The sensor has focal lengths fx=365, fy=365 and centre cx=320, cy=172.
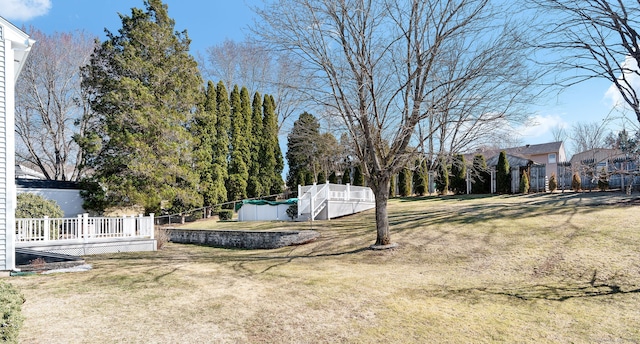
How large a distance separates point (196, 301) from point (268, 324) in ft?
5.07

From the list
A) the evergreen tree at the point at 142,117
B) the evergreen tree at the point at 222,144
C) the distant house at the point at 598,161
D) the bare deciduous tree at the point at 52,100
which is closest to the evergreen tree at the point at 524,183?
the distant house at the point at 598,161

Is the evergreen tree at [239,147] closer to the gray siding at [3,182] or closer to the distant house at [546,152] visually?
the gray siding at [3,182]

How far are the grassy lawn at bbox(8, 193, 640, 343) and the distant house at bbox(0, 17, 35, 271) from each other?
142 cm

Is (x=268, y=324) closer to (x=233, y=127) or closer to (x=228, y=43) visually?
(x=233, y=127)

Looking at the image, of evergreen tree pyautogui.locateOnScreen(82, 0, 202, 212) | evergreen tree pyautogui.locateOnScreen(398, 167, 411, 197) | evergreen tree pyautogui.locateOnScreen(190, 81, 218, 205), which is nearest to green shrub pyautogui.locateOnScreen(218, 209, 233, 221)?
evergreen tree pyautogui.locateOnScreen(190, 81, 218, 205)

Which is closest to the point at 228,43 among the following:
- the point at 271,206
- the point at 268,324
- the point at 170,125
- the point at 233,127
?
the point at 233,127

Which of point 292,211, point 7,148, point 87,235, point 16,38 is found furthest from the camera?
point 292,211

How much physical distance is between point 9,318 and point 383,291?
15.8 ft

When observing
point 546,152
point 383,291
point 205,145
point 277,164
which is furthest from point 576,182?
point 546,152

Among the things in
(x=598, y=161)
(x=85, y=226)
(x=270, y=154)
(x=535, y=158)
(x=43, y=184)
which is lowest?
(x=85, y=226)

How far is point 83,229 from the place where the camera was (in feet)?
38.3

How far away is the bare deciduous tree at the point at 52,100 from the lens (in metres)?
21.9

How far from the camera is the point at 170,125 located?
67.7 ft

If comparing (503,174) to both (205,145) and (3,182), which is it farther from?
(3,182)
